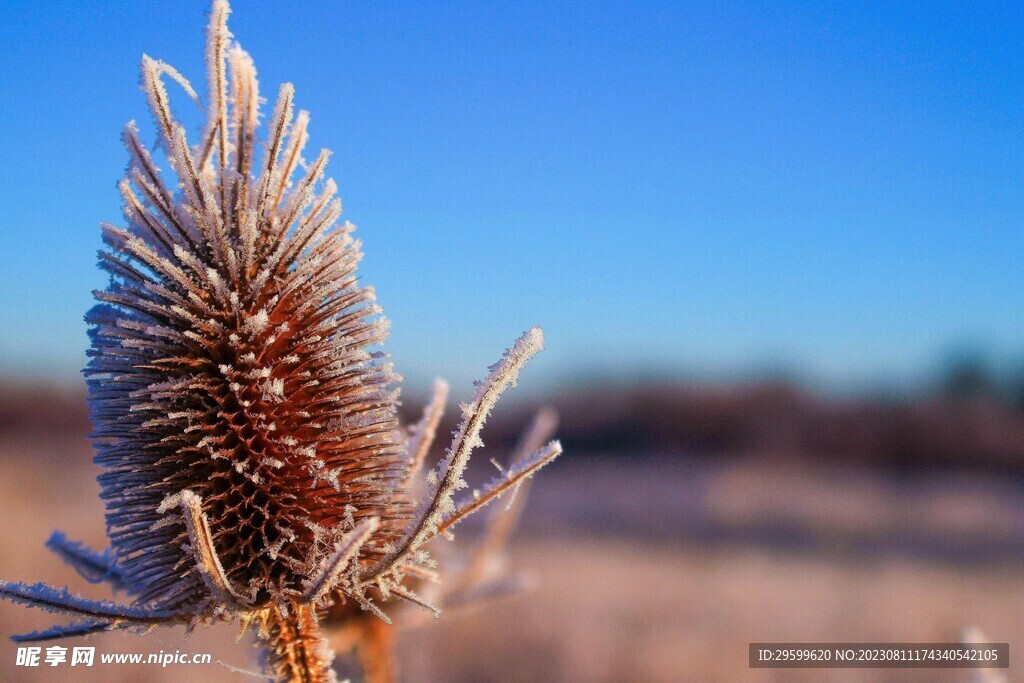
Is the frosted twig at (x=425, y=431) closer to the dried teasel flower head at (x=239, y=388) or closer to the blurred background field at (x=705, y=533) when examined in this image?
the dried teasel flower head at (x=239, y=388)

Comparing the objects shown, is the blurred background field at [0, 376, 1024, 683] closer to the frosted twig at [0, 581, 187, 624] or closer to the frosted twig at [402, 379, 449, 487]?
the frosted twig at [0, 581, 187, 624]

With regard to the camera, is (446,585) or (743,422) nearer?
(446,585)

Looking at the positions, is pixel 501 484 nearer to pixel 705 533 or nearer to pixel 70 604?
pixel 70 604

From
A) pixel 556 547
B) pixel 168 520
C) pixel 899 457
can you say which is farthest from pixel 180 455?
pixel 899 457

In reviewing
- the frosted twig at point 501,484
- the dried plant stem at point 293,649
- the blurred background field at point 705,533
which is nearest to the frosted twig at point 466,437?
the frosted twig at point 501,484

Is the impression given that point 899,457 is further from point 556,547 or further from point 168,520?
point 168,520

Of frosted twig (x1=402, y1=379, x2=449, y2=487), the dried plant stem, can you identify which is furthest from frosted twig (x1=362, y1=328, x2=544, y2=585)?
frosted twig (x1=402, y1=379, x2=449, y2=487)
